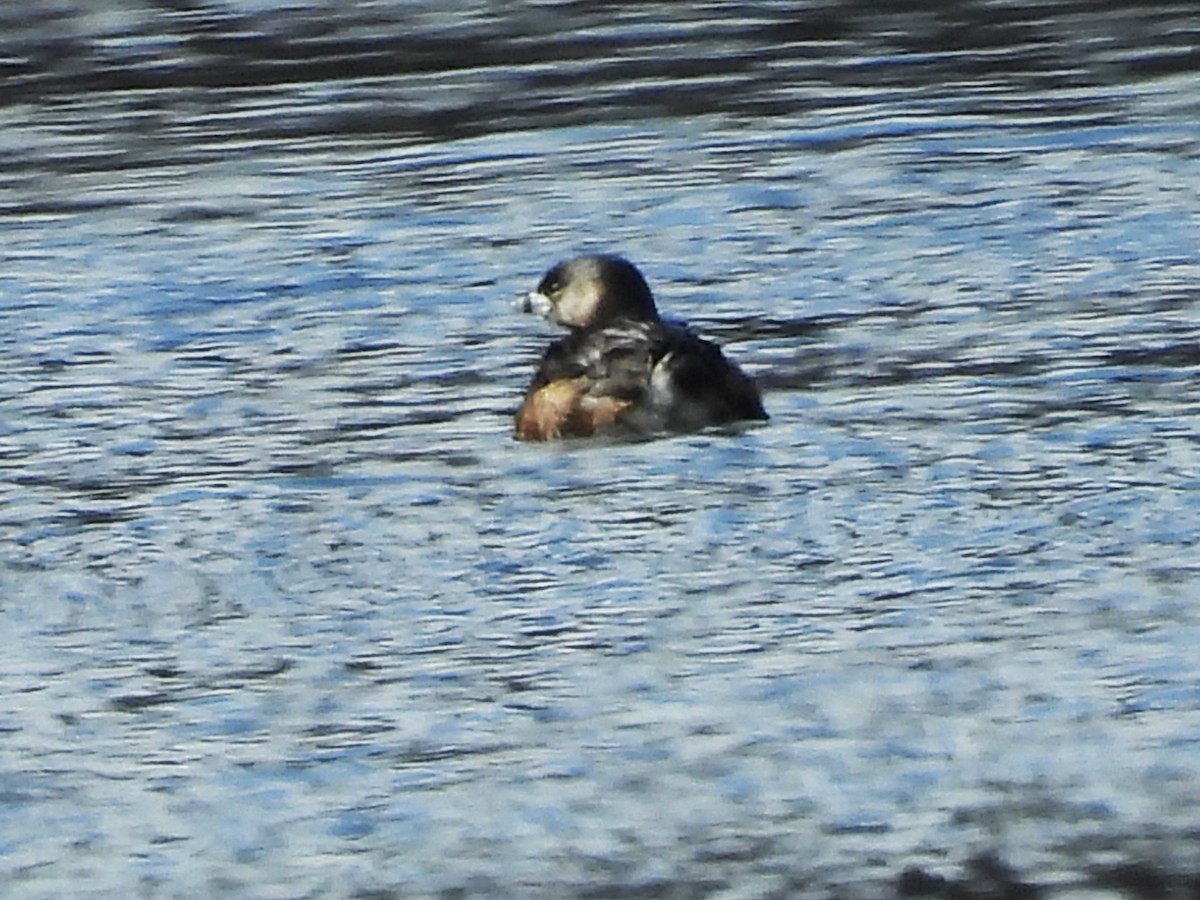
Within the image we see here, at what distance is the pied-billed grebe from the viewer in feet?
37.0

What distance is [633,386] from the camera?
11.5 meters

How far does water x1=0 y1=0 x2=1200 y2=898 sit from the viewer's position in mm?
7461

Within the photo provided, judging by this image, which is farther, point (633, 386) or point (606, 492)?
point (633, 386)

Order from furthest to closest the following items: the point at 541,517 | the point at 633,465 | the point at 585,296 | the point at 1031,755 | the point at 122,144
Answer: the point at 122,144
the point at 585,296
the point at 633,465
the point at 541,517
the point at 1031,755

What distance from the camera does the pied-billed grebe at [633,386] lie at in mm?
11281

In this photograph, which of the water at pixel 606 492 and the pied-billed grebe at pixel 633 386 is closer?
the water at pixel 606 492

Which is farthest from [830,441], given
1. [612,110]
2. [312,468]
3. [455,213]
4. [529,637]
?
[612,110]

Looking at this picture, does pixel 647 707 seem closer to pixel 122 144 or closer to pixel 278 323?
pixel 278 323

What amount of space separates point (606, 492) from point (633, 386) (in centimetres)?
103

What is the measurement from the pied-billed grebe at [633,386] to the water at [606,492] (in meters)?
0.15

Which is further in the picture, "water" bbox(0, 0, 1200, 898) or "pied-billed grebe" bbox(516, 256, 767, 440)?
"pied-billed grebe" bbox(516, 256, 767, 440)

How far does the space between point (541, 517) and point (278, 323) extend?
10.9 ft

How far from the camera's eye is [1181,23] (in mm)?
19875

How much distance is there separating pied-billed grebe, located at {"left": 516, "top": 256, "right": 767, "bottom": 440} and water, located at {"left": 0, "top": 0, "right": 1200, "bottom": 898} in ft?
0.51
